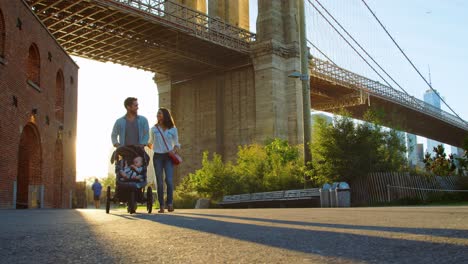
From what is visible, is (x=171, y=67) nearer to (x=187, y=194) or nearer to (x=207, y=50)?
(x=207, y=50)

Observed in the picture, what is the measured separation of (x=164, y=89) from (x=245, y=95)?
9.41 meters

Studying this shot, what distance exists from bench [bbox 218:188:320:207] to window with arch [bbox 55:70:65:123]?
7.50 m

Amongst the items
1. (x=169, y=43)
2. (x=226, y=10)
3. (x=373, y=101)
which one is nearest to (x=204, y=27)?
(x=169, y=43)

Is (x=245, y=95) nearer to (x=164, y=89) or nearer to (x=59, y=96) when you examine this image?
(x=164, y=89)

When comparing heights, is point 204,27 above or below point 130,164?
above

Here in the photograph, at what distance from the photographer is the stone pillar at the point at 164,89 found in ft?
163

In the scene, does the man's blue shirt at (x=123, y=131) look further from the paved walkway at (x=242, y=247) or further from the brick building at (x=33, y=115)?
the brick building at (x=33, y=115)

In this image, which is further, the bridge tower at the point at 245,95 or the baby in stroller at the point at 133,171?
the bridge tower at the point at 245,95

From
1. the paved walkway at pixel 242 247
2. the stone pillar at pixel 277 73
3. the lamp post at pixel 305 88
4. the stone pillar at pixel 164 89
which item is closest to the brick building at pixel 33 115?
Answer: the lamp post at pixel 305 88

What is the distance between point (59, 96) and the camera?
72.5 ft

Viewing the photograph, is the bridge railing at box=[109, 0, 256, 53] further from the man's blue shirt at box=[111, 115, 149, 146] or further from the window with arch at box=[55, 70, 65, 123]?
the man's blue shirt at box=[111, 115, 149, 146]

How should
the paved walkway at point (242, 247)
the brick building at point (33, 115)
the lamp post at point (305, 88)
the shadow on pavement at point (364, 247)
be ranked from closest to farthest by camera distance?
the shadow on pavement at point (364, 247) → the paved walkway at point (242, 247) → the brick building at point (33, 115) → the lamp post at point (305, 88)

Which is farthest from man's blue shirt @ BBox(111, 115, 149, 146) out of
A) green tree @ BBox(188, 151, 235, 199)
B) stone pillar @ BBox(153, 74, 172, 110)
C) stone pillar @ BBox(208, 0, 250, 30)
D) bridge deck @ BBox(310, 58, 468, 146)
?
stone pillar @ BBox(208, 0, 250, 30)

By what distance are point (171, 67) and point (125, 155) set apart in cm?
4043
